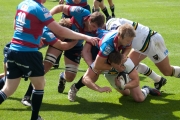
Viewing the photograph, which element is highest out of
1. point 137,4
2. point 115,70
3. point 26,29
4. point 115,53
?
point 26,29

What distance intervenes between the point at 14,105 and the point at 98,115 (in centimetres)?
127

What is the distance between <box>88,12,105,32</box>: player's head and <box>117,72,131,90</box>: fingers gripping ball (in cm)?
78

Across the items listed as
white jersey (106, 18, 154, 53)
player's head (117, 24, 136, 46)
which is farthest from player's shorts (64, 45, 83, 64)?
player's head (117, 24, 136, 46)

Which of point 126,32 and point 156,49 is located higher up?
point 126,32

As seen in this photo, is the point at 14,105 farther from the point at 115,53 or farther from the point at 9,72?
the point at 115,53

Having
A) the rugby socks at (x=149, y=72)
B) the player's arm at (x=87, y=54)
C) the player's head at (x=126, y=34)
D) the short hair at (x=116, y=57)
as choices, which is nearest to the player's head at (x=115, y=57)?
the short hair at (x=116, y=57)

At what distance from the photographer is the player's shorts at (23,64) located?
5.17 metres

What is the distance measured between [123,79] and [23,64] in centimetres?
154

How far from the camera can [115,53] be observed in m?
5.73

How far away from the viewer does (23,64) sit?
17.0 ft

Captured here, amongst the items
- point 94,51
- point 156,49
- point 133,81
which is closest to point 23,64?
point 94,51

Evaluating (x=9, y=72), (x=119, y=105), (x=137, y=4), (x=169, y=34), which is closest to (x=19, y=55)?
(x=9, y=72)

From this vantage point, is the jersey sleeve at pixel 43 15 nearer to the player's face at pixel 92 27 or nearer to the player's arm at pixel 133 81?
the player's face at pixel 92 27

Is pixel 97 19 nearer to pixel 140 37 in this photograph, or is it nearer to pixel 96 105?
pixel 140 37
